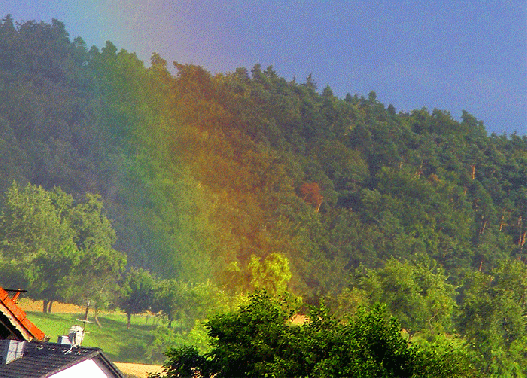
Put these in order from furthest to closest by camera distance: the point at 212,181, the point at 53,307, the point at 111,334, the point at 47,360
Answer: the point at 212,181 < the point at 53,307 < the point at 111,334 < the point at 47,360

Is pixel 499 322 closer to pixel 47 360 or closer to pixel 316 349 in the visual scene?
pixel 316 349

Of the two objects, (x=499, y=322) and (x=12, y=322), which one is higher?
(x=499, y=322)

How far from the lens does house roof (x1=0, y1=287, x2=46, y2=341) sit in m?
20.3

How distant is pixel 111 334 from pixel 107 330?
1293 mm

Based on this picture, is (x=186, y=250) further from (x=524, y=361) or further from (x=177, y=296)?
(x=524, y=361)

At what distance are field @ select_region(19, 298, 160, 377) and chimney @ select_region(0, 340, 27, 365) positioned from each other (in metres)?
69.0

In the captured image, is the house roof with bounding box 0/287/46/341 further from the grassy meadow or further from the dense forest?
the dense forest

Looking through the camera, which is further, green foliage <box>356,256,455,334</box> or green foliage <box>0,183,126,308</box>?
green foliage <box>0,183,126,308</box>

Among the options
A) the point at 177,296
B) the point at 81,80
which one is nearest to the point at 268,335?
the point at 177,296

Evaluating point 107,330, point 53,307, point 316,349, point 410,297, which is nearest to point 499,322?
point 410,297

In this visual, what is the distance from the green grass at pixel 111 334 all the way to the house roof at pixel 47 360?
7380 cm

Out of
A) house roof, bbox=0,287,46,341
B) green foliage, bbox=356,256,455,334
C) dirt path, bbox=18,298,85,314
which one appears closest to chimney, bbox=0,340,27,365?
house roof, bbox=0,287,46,341

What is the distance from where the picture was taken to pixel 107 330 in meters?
103

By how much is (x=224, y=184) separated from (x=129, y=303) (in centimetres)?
6108
